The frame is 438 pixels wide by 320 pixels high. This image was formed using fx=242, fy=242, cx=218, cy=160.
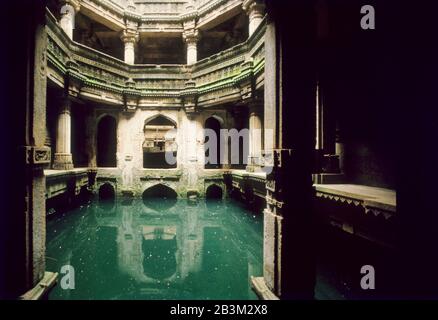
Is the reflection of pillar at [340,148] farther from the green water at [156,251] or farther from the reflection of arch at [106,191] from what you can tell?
the reflection of arch at [106,191]

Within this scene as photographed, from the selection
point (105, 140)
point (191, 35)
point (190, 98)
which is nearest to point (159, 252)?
point (190, 98)

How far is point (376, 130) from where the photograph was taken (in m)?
5.48

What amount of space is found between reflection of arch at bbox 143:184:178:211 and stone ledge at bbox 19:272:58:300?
25.2 feet

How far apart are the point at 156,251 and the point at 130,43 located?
11.8 metres

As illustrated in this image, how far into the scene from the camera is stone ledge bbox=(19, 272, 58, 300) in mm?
2773

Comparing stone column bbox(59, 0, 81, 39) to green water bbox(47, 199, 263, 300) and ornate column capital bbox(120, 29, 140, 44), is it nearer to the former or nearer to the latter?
ornate column capital bbox(120, 29, 140, 44)

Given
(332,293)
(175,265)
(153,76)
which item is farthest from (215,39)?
(332,293)

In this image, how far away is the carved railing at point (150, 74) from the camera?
352 inches

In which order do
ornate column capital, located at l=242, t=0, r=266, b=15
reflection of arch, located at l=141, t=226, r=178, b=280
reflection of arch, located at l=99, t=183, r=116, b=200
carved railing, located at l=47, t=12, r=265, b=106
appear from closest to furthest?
reflection of arch, located at l=141, t=226, r=178, b=280 → carved railing, located at l=47, t=12, r=265, b=106 → ornate column capital, located at l=242, t=0, r=266, b=15 → reflection of arch, located at l=99, t=183, r=116, b=200

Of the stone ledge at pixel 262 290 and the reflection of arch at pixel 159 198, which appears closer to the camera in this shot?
the stone ledge at pixel 262 290

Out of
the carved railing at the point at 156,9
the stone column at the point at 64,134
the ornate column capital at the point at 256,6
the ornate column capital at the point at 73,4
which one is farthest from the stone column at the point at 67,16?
the ornate column capital at the point at 256,6

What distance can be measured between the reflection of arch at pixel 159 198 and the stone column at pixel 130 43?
24.2ft

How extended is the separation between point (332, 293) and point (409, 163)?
126 inches

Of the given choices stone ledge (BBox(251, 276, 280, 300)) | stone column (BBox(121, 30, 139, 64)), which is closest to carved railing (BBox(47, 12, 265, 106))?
stone column (BBox(121, 30, 139, 64))
